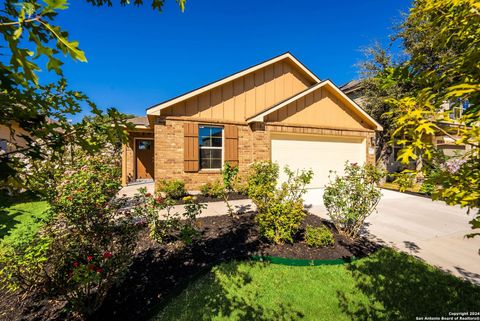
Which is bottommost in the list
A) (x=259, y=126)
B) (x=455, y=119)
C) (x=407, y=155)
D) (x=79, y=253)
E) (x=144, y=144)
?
(x=79, y=253)

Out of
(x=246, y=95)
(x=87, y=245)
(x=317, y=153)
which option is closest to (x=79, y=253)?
(x=87, y=245)

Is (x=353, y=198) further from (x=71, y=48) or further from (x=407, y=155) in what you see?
(x=71, y=48)

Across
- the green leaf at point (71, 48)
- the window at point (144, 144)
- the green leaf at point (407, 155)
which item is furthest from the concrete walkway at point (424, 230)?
the window at point (144, 144)

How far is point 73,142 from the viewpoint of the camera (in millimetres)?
1738

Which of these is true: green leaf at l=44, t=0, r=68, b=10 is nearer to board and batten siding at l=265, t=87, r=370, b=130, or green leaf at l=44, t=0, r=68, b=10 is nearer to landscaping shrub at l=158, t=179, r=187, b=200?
Result: landscaping shrub at l=158, t=179, r=187, b=200

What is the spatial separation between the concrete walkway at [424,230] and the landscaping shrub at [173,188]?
89cm

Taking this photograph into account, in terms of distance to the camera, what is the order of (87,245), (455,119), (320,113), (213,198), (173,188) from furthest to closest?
(320,113)
(213,198)
(173,188)
(87,245)
(455,119)

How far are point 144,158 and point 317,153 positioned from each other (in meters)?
10.6

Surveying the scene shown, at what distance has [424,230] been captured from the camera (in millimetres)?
5406

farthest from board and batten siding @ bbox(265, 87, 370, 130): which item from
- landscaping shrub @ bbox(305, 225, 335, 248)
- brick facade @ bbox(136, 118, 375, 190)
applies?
landscaping shrub @ bbox(305, 225, 335, 248)

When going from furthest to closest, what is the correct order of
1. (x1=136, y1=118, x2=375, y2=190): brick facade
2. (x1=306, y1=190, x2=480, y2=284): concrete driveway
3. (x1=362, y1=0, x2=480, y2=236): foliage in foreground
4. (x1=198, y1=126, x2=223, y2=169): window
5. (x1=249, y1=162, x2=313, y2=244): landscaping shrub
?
(x1=198, y1=126, x2=223, y2=169): window < (x1=136, y1=118, x2=375, y2=190): brick facade < (x1=249, y1=162, x2=313, y2=244): landscaping shrub < (x1=306, y1=190, x2=480, y2=284): concrete driveway < (x1=362, y1=0, x2=480, y2=236): foliage in foreground

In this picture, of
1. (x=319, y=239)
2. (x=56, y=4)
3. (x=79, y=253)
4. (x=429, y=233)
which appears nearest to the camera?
(x=56, y=4)

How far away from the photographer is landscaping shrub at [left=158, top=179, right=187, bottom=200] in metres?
8.08

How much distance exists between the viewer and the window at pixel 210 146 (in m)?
9.23
